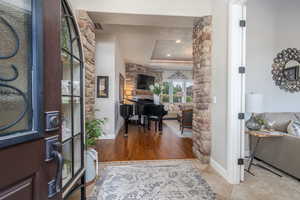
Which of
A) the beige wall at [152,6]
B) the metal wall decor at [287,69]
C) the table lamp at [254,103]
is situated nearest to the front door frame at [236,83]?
the table lamp at [254,103]

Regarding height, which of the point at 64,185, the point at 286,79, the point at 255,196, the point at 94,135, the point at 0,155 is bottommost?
the point at 255,196

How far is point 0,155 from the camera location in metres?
0.57

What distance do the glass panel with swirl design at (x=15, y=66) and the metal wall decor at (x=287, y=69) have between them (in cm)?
407

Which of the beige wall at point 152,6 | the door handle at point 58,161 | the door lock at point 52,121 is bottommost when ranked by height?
the door handle at point 58,161

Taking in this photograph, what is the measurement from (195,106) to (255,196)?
1.70m

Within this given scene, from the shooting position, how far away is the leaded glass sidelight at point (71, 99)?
4.67 feet

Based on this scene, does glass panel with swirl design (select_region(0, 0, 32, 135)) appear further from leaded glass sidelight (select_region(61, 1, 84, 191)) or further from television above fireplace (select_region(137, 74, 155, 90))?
television above fireplace (select_region(137, 74, 155, 90))

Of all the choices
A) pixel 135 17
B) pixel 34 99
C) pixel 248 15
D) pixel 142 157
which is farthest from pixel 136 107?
pixel 34 99

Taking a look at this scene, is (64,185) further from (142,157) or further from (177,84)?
(177,84)

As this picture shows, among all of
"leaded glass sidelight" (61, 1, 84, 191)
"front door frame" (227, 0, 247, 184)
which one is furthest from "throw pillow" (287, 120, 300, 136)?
"leaded glass sidelight" (61, 1, 84, 191)

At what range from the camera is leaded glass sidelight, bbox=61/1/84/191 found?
1.42m

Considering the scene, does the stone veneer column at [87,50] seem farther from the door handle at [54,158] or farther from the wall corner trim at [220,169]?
the wall corner trim at [220,169]

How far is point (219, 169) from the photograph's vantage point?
8.05 feet

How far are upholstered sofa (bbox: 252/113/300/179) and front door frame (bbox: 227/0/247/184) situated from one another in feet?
2.68
